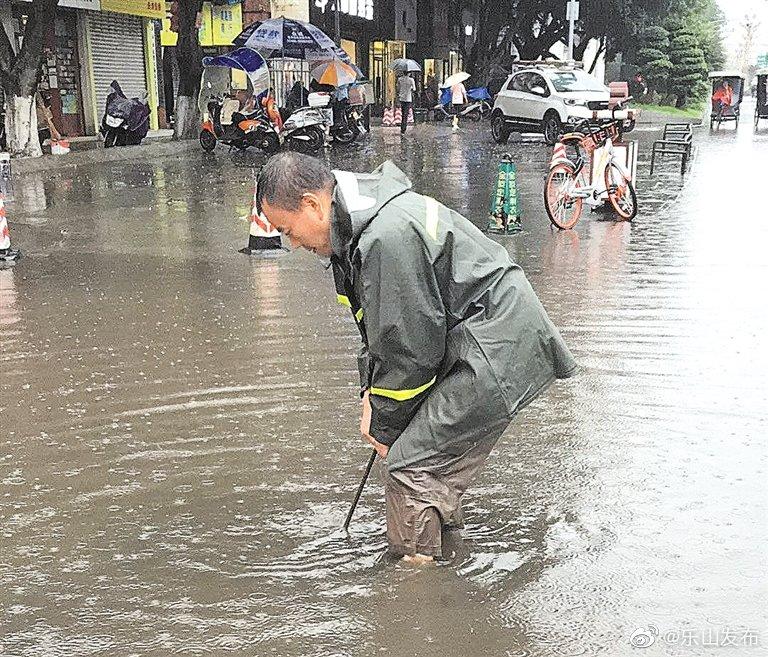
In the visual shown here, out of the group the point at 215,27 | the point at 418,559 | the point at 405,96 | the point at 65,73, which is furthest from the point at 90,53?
the point at 418,559

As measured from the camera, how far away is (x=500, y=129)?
26609 millimetres

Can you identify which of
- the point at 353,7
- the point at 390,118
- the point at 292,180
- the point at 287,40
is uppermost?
the point at 353,7

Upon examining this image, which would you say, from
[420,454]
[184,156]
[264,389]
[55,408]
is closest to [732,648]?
[420,454]

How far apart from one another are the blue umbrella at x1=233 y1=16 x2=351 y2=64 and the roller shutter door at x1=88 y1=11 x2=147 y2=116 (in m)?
4.28

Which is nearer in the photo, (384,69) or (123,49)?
(123,49)

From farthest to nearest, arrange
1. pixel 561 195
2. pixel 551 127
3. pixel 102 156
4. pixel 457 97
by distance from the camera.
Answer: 1. pixel 457 97
2. pixel 551 127
3. pixel 102 156
4. pixel 561 195

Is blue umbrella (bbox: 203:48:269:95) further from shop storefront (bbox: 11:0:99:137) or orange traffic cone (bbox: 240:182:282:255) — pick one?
orange traffic cone (bbox: 240:182:282:255)

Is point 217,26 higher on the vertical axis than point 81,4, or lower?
lower

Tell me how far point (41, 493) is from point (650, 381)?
3.49 m

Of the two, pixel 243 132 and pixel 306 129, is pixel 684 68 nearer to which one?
pixel 306 129

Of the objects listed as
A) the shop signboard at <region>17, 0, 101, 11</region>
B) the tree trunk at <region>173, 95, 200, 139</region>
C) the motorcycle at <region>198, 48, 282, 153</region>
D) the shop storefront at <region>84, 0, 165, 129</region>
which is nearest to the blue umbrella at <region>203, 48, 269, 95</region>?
the motorcycle at <region>198, 48, 282, 153</region>

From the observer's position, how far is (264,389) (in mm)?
5633

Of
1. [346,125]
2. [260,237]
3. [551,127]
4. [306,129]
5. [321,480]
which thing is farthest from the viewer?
[551,127]

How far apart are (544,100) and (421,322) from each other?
23.6m
